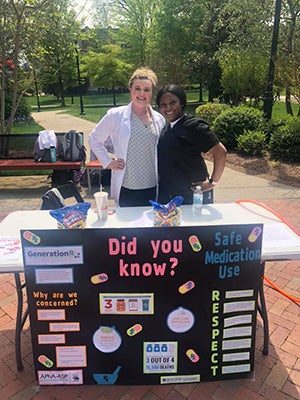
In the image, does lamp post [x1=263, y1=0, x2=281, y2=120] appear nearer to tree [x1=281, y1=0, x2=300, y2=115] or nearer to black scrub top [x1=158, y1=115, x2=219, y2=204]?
tree [x1=281, y1=0, x2=300, y2=115]

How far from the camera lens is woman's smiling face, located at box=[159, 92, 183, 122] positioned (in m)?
2.68

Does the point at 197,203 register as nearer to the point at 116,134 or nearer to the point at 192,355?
the point at 116,134

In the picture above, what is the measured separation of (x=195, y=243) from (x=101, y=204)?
2.83 ft

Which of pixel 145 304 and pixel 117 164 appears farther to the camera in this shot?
pixel 117 164

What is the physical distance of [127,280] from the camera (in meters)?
2.06

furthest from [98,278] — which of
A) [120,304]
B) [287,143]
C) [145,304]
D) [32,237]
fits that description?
[287,143]

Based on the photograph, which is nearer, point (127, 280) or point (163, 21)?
point (127, 280)

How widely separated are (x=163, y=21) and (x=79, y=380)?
2465 cm

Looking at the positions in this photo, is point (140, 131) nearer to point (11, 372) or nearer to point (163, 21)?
point (11, 372)

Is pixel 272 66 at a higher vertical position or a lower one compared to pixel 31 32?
lower

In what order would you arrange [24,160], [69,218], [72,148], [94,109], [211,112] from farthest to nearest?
[94,109] → [211,112] → [24,160] → [72,148] → [69,218]

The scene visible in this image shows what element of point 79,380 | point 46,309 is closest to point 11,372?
point 79,380

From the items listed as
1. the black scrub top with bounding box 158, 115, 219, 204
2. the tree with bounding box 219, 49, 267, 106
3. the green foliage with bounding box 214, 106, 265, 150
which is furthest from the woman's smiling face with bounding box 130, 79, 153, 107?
the tree with bounding box 219, 49, 267, 106

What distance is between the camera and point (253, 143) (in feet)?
26.7
